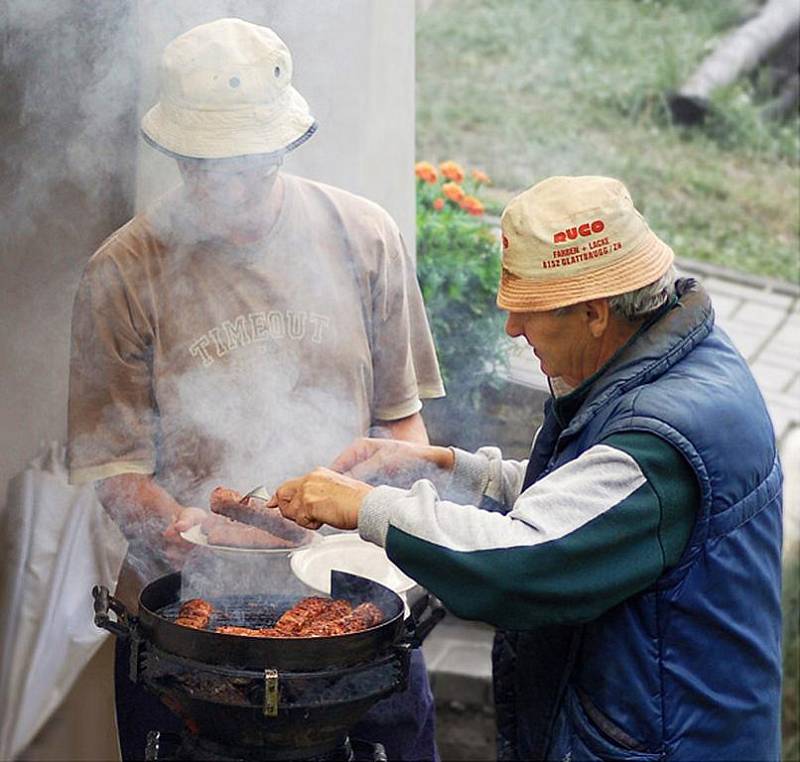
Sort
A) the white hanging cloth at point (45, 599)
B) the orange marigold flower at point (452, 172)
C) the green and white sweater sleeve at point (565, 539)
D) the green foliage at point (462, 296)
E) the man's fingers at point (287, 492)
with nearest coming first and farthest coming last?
the green and white sweater sleeve at point (565, 539), the man's fingers at point (287, 492), the white hanging cloth at point (45, 599), the green foliage at point (462, 296), the orange marigold flower at point (452, 172)

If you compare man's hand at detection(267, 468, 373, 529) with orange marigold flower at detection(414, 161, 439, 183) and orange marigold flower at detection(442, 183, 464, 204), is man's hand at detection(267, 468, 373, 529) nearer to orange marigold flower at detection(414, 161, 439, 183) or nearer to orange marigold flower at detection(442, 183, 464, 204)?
orange marigold flower at detection(442, 183, 464, 204)

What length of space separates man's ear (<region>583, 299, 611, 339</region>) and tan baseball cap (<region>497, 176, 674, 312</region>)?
6 centimetres

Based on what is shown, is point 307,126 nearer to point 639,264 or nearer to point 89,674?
point 639,264

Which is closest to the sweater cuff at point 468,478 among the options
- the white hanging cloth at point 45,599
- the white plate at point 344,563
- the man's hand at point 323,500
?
the white plate at point 344,563

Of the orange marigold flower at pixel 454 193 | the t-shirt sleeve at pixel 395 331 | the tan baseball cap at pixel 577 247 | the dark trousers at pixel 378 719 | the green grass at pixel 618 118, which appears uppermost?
the tan baseball cap at pixel 577 247

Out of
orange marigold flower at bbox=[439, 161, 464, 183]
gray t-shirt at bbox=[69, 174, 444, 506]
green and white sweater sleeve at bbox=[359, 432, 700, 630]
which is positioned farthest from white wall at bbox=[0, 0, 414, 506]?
orange marigold flower at bbox=[439, 161, 464, 183]

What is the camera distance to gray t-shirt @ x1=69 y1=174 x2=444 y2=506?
141 inches

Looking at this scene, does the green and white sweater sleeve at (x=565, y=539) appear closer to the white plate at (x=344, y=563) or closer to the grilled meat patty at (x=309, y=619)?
the grilled meat patty at (x=309, y=619)

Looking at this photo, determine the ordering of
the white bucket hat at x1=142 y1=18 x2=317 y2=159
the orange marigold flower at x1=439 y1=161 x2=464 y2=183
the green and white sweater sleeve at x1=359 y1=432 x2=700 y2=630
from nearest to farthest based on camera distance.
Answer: the green and white sweater sleeve at x1=359 y1=432 x2=700 y2=630 → the white bucket hat at x1=142 y1=18 x2=317 y2=159 → the orange marigold flower at x1=439 y1=161 x2=464 y2=183

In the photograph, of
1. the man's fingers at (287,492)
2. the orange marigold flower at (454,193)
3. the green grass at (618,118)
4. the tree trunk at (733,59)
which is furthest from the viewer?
the tree trunk at (733,59)

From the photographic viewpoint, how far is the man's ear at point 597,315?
300cm

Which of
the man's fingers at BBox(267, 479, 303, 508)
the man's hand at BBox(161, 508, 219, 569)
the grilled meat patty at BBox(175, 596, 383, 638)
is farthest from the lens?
the man's hand at BBox(161, 508, 219, 569)

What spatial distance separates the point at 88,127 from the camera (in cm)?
371

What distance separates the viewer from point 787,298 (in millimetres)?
8406
